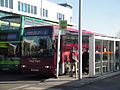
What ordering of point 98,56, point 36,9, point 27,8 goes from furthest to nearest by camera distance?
point 36,9
point 27,8
point 98,56

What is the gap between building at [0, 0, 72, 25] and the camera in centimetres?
4872

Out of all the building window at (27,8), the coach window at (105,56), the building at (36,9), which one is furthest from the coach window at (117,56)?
the building window at (27,8)

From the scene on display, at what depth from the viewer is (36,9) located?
55562 mm

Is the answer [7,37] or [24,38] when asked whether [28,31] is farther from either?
[7,37]

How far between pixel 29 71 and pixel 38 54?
122 centimetres

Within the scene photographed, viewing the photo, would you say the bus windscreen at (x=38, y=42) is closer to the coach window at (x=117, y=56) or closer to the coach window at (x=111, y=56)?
the coach window at (x=111, y=56)

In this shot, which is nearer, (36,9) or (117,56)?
(117,56)

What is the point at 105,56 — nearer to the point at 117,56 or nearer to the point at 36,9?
the point at 117,56

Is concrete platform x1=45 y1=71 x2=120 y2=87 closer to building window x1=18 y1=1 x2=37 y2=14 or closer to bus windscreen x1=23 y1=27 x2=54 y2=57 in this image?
bus windscreen x1=23 y1=27 x2=54 y2=57

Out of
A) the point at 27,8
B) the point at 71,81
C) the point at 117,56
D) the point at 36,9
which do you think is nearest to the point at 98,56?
the point at 71,81

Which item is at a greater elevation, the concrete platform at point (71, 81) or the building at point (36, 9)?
the building at point (36, 9)

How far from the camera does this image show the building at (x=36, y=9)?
160 ft

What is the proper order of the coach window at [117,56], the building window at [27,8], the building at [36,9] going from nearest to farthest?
the coach window at [117,56]
the building at [36,9]
the building window at [27,8]

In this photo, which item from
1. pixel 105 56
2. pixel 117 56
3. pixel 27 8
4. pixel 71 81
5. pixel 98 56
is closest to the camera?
pixel 71 81
